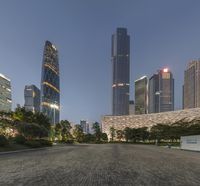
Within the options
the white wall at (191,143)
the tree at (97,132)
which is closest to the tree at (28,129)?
the white wall at (191,143)

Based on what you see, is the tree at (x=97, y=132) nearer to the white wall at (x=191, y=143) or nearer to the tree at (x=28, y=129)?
the white wall at (x=191, y=143)

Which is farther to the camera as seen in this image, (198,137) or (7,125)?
(7,125)

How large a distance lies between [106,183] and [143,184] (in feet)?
4.82

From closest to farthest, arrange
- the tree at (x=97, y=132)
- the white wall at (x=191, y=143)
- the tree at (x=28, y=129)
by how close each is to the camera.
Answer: the white wall at (x=191, y=143)
the tree at (x=28, y=129)
the tree at (x=97, y=132)

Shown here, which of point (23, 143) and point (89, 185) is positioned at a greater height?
point (89, 185)

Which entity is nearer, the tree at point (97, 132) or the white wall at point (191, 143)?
the white wall at point (191, 143)

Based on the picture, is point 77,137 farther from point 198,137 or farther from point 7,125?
point 198,137

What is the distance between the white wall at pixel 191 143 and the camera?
55544mm

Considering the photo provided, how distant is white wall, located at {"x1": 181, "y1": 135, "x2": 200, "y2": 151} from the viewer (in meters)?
55.5

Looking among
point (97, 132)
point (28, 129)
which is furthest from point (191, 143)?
point (97, 132)

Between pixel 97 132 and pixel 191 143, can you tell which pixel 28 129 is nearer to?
pixel 191 143

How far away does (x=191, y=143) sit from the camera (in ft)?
196

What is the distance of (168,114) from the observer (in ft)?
601

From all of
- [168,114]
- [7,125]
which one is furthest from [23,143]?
[168,114]
